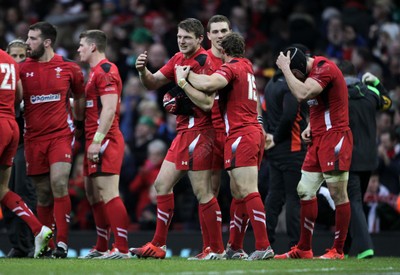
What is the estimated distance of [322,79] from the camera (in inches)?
460

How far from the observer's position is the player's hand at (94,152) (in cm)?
1198

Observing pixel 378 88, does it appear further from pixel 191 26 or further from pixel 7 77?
pixel 7 77

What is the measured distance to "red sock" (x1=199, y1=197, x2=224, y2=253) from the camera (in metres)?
11.6

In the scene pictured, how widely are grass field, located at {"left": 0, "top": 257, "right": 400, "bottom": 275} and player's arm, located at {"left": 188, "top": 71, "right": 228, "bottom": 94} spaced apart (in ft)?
5.75

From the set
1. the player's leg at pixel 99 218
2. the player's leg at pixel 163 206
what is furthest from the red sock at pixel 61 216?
the player's leg at pixel 163 206

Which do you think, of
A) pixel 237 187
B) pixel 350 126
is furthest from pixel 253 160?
pixel 350 126

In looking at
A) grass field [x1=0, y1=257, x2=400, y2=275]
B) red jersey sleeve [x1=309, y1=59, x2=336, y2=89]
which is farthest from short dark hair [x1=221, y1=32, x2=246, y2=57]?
grass field [x1=0, y1=257, x2=400, y2=275]

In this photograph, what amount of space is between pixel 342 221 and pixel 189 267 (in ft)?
7.57

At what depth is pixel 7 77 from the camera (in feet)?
38.9

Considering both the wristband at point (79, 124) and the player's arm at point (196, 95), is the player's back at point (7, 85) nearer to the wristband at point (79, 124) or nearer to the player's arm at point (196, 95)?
the wristband at point (79, 124)

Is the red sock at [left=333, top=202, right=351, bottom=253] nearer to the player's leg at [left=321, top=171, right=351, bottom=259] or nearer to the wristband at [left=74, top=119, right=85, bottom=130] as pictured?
the player's leg at [left=321, top=171, right=351, bottom=259]

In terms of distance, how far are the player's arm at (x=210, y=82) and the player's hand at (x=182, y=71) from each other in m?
0.13

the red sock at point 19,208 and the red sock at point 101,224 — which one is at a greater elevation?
the red sock at point 19,208

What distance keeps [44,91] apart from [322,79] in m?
3.07
